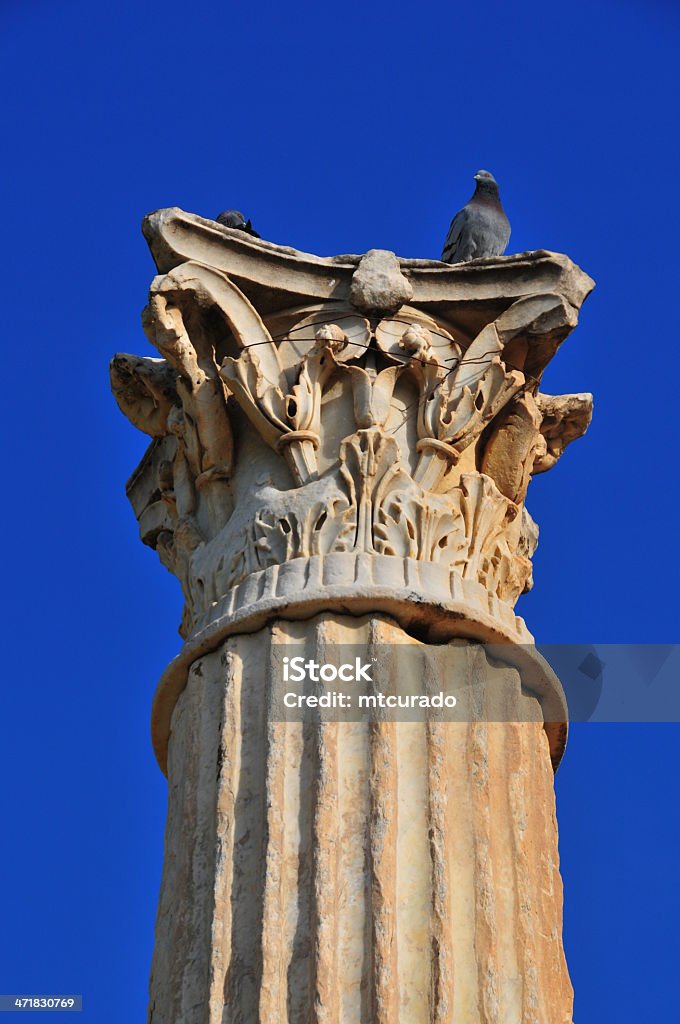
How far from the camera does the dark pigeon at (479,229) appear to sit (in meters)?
13.8

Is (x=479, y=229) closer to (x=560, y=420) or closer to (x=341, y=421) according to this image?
(x=560, y=420)

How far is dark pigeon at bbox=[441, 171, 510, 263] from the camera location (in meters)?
13.8

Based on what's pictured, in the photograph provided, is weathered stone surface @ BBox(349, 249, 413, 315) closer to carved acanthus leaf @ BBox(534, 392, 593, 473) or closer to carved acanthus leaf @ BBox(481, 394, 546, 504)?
carved acanthus leaf @ BBox(481, 394, 546, 504)

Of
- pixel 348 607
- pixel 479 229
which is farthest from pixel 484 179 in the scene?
pixel 348 607

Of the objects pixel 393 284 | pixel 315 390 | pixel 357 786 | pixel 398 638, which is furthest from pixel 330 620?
pixel 393 284

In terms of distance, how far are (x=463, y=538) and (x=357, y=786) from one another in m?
1.83

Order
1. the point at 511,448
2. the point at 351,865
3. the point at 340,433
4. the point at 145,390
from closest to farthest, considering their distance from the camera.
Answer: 1. the point at 351,865
2. the point at 340,433
3. the point at 511,448
4. the point at 145,390

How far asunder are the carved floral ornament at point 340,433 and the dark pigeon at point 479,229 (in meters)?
3.05

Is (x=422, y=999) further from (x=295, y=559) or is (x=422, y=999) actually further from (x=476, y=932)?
(x=295, y=559)

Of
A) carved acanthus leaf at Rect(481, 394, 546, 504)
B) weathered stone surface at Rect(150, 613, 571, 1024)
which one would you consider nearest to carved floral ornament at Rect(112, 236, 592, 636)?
carved acanthus leaf at Rect(481, 394, 546, 504)

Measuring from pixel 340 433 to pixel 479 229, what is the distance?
418 centimetres

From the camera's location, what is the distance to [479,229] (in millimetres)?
13820

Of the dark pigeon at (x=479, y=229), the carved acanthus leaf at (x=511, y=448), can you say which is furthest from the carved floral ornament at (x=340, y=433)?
the dark pigeon at (x=479, y=229)

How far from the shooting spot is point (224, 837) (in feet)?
28.2
